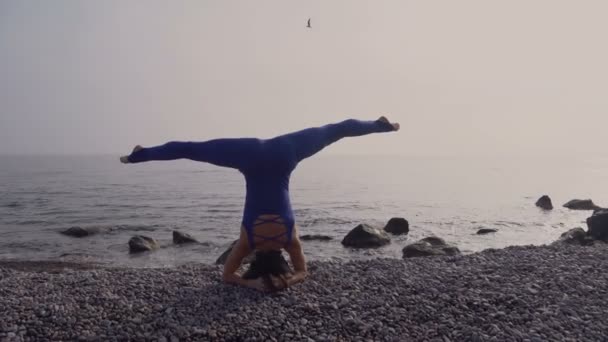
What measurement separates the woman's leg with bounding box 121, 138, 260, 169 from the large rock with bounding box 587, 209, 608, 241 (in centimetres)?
1413

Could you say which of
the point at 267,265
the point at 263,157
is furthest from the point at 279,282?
the point at 263,157

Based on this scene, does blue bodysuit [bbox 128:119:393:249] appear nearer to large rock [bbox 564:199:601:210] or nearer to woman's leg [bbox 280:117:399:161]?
woman's leg [bbox 280:117:399:161]

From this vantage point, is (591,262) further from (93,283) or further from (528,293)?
(93,283)

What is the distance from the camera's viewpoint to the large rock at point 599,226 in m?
15.8

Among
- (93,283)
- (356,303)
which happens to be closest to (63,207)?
(93,283)

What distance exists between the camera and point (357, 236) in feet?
54.0

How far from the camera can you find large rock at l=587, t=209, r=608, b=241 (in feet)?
51.8

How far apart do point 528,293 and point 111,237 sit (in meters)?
16.4

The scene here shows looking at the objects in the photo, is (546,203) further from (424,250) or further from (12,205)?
(12,205)

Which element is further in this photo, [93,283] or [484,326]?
[93,283]

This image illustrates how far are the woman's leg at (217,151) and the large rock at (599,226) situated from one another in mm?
14127

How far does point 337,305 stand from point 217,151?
304 centimetres

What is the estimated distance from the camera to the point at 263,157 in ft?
24.1

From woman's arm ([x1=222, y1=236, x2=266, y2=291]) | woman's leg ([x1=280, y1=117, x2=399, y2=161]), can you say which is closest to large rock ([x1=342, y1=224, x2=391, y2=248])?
woman's leg ([x1=280, y1=117, x2=399, y2=161])
